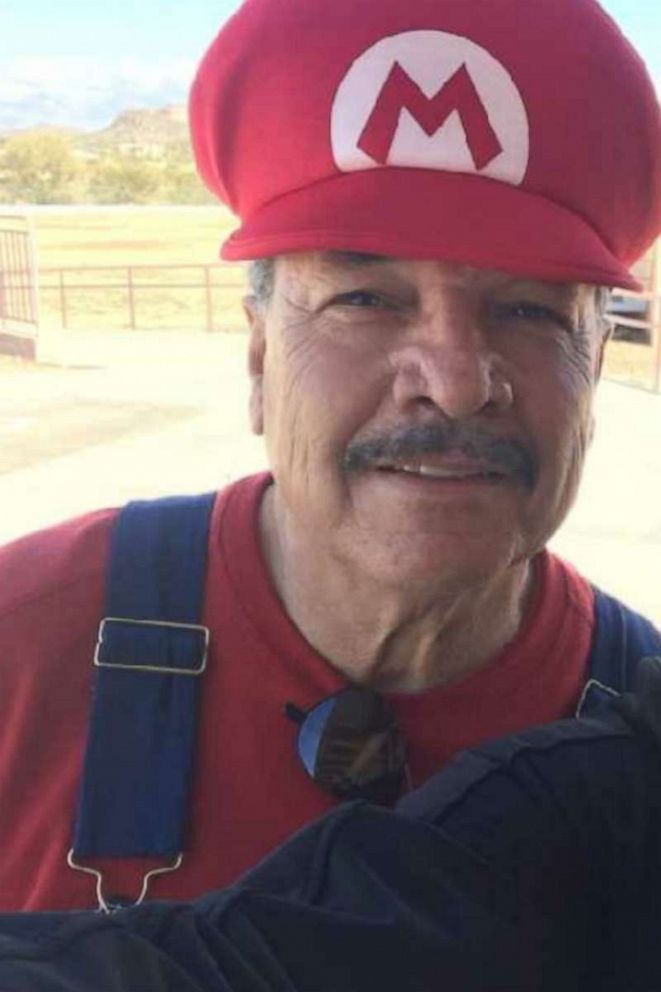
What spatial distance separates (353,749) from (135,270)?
46.6 ft

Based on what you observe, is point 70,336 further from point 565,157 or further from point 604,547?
point 565,157

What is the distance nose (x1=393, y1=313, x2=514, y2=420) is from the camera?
110cm

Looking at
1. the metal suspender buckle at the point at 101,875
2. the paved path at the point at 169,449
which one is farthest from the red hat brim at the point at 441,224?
the paved path at the point at 169,449

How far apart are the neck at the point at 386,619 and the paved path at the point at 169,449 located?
123 inches

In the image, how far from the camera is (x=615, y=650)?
1.29 m

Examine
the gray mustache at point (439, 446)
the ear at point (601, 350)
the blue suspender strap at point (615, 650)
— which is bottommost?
the blue suspender strap at point (615, 650)

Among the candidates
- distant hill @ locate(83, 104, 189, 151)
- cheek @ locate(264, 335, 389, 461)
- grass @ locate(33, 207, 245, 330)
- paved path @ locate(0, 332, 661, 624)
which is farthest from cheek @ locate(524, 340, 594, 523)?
distant hill @ locate(83, 104, 189, 151)

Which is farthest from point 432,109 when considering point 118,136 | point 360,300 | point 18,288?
point 118,136

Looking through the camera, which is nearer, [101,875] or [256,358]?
[101,875]

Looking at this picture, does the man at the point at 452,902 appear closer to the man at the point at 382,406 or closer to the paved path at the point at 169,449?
the man at the point at 382,406

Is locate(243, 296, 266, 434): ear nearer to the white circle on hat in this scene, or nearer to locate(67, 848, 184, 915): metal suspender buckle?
the white circle on hat

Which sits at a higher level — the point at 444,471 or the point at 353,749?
the point at 444,471

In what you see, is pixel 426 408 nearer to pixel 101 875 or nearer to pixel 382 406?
pixel 382 406

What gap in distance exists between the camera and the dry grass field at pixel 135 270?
14141 millimetres
